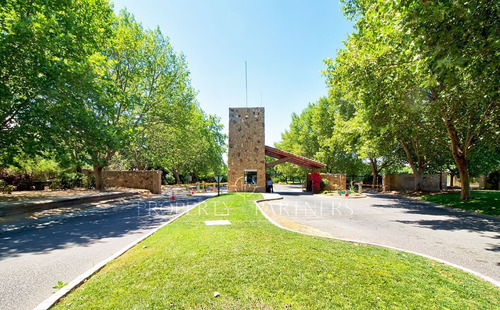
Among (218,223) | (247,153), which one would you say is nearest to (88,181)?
(247,153)

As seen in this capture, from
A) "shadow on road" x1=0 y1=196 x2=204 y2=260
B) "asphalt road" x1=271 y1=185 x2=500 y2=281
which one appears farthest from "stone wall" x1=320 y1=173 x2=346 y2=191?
"shadow on road" x1=0 y1=196 x2=204 y2=260

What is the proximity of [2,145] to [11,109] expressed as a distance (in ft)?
5.33

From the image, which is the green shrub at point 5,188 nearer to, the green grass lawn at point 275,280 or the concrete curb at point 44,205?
the concrete curb at point 44,205

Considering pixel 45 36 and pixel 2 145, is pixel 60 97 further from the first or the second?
pixel 2 145

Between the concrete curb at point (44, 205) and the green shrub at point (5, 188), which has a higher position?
the green shrub at point (5, 188)

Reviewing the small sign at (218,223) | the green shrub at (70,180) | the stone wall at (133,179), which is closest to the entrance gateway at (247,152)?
the stone wall at (133,179)

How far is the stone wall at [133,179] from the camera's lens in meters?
24.6

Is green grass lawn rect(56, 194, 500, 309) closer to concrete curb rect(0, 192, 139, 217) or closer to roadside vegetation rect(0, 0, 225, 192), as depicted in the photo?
concrete curb rect(0, 192, 139, 217)

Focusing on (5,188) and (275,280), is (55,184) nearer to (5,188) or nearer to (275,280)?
(5,188)

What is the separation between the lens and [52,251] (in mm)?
5734

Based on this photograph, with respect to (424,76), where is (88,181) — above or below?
below

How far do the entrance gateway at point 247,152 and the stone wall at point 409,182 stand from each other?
14.8m

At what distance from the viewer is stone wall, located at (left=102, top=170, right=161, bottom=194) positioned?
969 inches

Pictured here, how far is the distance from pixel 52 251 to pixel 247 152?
63.0 ft
